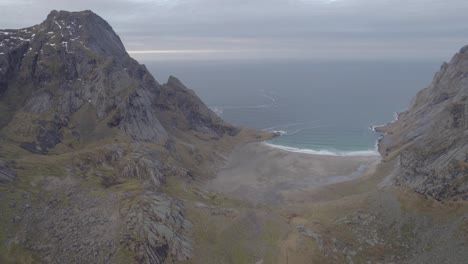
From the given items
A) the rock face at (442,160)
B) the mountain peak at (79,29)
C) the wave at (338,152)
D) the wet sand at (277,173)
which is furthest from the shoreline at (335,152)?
the mountain peak at (79,29)

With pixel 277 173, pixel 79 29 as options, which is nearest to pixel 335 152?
pixel 277 173

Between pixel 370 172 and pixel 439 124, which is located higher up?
pixel 439 124

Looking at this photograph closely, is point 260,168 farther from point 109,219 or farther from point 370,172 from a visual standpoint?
point 109,219

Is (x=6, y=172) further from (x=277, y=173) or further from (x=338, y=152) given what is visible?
(x=338, y=152)

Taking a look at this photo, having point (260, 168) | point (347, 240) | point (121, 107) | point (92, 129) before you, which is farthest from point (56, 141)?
point (347, 240)

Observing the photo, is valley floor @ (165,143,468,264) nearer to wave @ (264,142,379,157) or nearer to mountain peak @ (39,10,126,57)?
wave @ (264,142,379,157)

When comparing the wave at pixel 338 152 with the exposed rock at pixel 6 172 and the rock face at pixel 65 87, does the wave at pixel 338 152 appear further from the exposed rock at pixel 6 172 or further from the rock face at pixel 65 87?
→ the exposed rock at pixel 6 172
